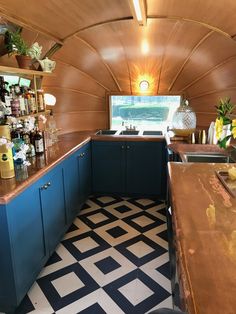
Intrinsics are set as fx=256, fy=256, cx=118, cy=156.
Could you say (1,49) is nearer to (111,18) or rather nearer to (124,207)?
(111,18)

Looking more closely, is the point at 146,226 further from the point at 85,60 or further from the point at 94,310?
the point at 85,60

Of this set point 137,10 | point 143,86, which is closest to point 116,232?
point 137,10

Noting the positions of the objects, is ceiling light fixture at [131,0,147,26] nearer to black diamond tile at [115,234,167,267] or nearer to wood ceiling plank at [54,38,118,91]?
wood ceiling plank at [54,38,118,91]

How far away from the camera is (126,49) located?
3314 mm

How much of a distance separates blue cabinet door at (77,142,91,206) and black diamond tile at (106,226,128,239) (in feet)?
1.83

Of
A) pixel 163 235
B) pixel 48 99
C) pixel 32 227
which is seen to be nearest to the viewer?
pixel 32 227

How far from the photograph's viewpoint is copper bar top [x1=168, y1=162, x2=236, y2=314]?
679mm

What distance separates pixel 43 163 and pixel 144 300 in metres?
1.33

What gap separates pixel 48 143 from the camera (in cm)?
287

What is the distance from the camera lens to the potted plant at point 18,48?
2.15 meters

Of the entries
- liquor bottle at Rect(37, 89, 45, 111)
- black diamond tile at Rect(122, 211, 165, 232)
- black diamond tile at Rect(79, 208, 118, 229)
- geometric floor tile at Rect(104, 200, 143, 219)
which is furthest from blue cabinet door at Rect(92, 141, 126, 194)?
liquor bottle at Rect(37, 89, 45, 111)

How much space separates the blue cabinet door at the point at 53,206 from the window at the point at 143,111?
2.02 m

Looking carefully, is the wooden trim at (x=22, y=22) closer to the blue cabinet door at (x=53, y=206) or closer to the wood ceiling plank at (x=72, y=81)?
the wood ceiling plank at (x=72, y=81)

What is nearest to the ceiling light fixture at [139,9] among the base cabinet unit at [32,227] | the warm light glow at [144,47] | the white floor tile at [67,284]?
the warm light glow at [144,47]
